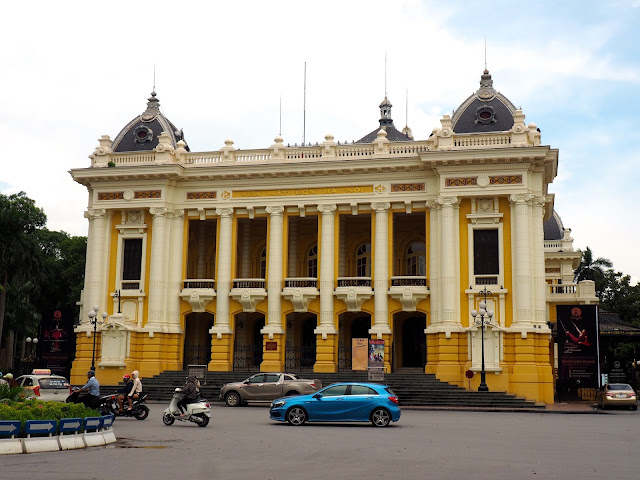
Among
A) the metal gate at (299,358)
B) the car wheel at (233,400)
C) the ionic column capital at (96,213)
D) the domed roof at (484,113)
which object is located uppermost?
the domed roof at (484,113)

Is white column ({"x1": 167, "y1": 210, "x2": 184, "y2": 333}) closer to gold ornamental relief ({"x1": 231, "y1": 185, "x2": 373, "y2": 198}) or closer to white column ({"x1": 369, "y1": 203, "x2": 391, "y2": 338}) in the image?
gold ornamental relief ({"x1": 231, "y1": 185, "x2": 373, "y2": 198})

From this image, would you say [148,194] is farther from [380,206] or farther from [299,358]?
[380,206]

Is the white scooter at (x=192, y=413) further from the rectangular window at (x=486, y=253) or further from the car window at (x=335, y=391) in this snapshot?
the rectangular window at (x=486, y=253)

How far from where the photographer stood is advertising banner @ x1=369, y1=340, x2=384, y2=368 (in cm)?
3672

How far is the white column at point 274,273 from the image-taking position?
133 feet

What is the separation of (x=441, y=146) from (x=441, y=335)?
30.9ft

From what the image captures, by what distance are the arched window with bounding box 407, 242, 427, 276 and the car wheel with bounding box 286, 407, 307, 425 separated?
22343 millimetres

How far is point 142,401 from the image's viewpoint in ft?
77.7

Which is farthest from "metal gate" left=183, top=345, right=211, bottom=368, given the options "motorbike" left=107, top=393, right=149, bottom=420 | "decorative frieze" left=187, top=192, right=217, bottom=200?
"motorbike" left=107, top=393, right=149, bottom=420

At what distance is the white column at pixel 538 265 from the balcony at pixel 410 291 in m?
5.33

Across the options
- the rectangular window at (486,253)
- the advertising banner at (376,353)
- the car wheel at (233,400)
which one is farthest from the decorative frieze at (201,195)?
the rectangular window at (486,253)

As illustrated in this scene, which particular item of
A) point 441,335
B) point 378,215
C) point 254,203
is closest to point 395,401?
point 441,335

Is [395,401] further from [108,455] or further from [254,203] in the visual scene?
[254,203]

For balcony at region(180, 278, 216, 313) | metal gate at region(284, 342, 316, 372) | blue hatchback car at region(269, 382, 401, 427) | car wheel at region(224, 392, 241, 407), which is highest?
balcony at region(180, 278, 216, 313)
